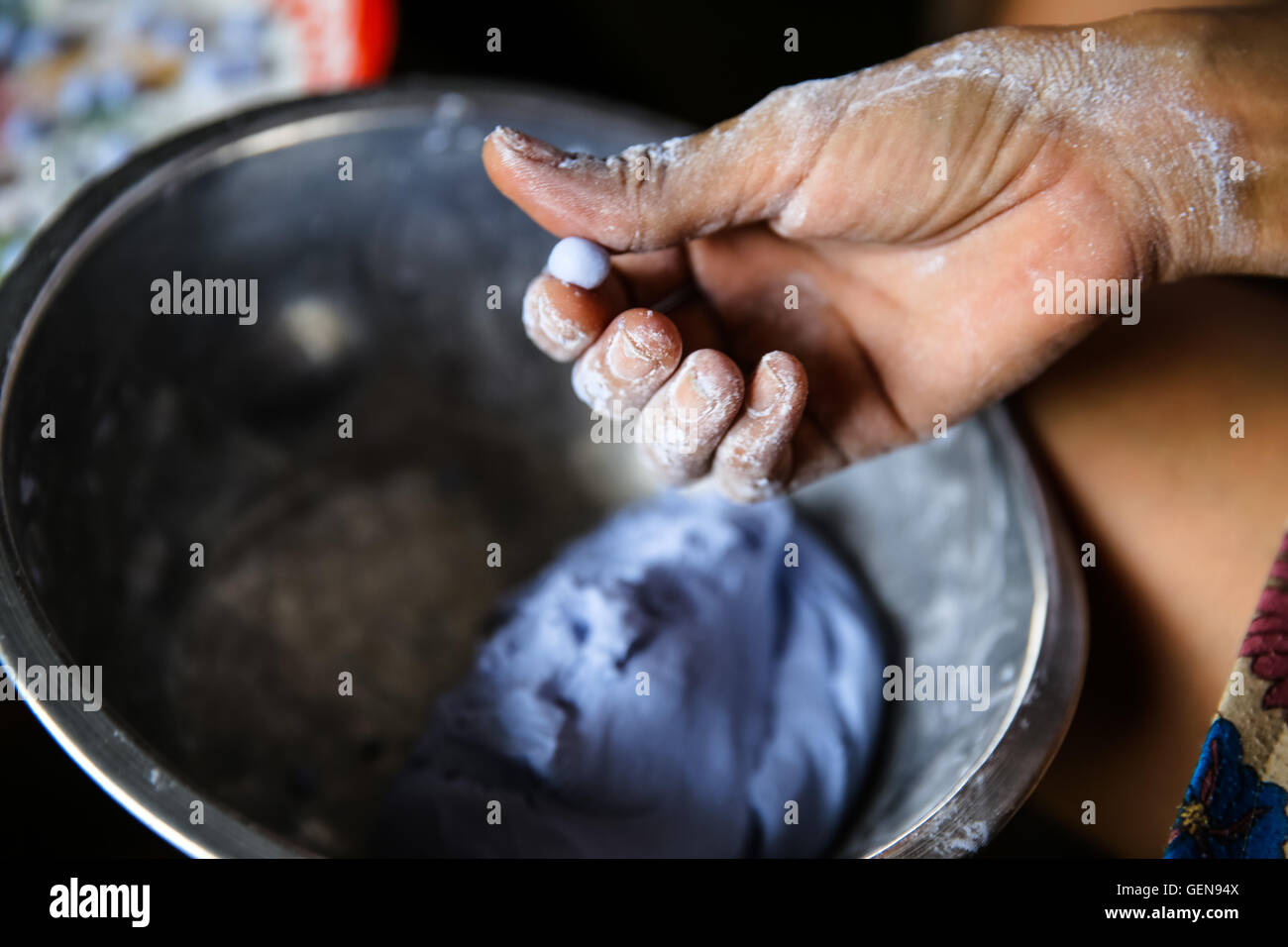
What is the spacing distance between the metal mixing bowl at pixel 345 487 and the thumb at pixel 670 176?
0.24 m

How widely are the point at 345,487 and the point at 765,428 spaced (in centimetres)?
46

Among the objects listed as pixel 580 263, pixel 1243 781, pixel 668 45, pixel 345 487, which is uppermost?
pixel 668 45

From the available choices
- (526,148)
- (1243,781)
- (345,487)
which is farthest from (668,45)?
(1243,781)

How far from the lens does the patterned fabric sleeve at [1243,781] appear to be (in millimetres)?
490

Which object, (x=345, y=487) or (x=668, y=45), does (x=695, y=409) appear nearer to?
(x=345, y=487)

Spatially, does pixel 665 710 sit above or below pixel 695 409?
below

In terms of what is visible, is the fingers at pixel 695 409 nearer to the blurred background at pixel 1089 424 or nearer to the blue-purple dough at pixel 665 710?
the blue-purple dough at pixel 665 710

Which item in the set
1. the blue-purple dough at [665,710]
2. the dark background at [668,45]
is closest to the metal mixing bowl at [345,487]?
the blue-purple dough at [665,710]

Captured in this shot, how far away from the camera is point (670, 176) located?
485mm

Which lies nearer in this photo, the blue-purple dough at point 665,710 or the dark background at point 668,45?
the blue-purple dough at point 665,710

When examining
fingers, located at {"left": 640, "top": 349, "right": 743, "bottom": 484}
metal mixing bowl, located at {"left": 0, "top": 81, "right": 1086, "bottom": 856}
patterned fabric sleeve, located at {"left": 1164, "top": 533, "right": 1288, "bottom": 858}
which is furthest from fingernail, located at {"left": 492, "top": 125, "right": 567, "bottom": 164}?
patterned fabric sleeve, located at {"left": 1164, "top": 533, "right": 1288, "bottom": 858}

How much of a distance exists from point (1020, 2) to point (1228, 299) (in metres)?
0.32

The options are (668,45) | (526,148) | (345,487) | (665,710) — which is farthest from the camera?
(668,45)

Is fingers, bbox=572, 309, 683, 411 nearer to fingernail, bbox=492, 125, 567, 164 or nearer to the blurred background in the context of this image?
fingernail, bbox=492, 125, 567, 164
